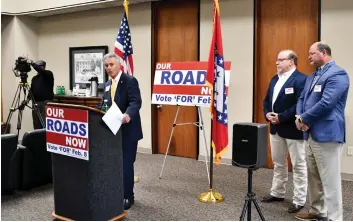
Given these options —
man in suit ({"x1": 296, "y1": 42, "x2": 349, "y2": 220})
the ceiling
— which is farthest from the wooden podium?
man in suit ({"x1": 296, "y1": 42, "x2": 349, "y2": 220})

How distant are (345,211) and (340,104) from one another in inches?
45.6

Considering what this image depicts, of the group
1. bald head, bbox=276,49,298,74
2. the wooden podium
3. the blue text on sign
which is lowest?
the wooden podium

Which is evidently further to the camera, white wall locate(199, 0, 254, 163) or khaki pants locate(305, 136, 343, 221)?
white wall locate(199, 0, 254, 163)

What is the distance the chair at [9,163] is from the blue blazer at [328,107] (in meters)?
2.69

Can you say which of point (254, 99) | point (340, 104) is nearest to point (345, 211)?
point (340, 104)

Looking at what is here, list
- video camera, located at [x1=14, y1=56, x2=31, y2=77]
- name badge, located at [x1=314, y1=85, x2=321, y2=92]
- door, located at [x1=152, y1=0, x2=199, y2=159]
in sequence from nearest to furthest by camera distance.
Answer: name badge, located at [x1=314, y1=85, x2=321, y2=92], door, located at [x1=152, y1=0, x2=199, y2=159], video camera, located at [x1=14, y1=56, x2=31, y2=77]

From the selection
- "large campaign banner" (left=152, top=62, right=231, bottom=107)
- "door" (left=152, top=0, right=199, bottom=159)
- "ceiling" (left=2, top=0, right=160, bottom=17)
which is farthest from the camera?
"ceiling" (left=2, top=0, right=160, bottom=17)

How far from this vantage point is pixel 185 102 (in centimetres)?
473

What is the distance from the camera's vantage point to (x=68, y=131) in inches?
117

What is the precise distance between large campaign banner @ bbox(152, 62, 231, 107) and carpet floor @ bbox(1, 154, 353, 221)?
0.96 metres

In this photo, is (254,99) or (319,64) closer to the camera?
(319,64)

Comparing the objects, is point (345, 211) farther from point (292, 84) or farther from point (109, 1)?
point (109, 1)

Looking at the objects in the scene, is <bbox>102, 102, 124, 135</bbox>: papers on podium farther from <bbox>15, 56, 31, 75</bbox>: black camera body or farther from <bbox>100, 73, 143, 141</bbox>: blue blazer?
<bbox>15, 56, 31, 75</bbox>: black camera body

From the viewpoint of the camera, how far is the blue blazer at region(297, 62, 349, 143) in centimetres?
295
